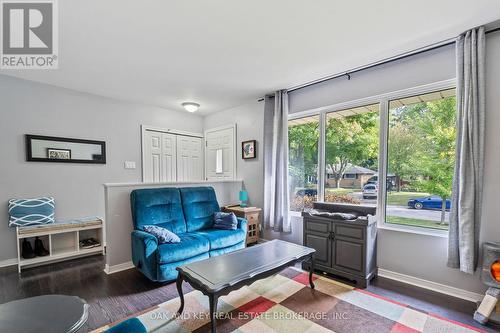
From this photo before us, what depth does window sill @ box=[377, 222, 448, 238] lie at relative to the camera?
98.5 inches

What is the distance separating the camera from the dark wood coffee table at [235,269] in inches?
69.6

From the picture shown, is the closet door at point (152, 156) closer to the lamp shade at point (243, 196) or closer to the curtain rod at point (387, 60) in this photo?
the lamp shade at point (243, 196)

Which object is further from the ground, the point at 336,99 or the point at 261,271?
the point at 336,99

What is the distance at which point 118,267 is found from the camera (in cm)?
303

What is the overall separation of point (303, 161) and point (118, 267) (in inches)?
122

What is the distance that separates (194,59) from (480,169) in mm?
3197

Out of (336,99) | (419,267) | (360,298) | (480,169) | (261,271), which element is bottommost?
(360,298)

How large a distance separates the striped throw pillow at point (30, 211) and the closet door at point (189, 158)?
2223 millimetres

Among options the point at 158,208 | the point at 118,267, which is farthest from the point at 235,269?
the point at 118,267

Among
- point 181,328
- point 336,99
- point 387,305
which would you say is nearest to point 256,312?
point 181,328

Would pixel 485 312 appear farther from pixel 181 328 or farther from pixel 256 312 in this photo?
pixel 181 328

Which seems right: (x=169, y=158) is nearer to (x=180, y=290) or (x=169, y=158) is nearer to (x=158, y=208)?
(x=158, y=208)

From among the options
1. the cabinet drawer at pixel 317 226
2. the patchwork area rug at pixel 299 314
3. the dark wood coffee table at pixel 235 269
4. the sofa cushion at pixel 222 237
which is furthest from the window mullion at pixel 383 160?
the sofa cushion at pixel 222 237

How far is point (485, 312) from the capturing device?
1956mm
